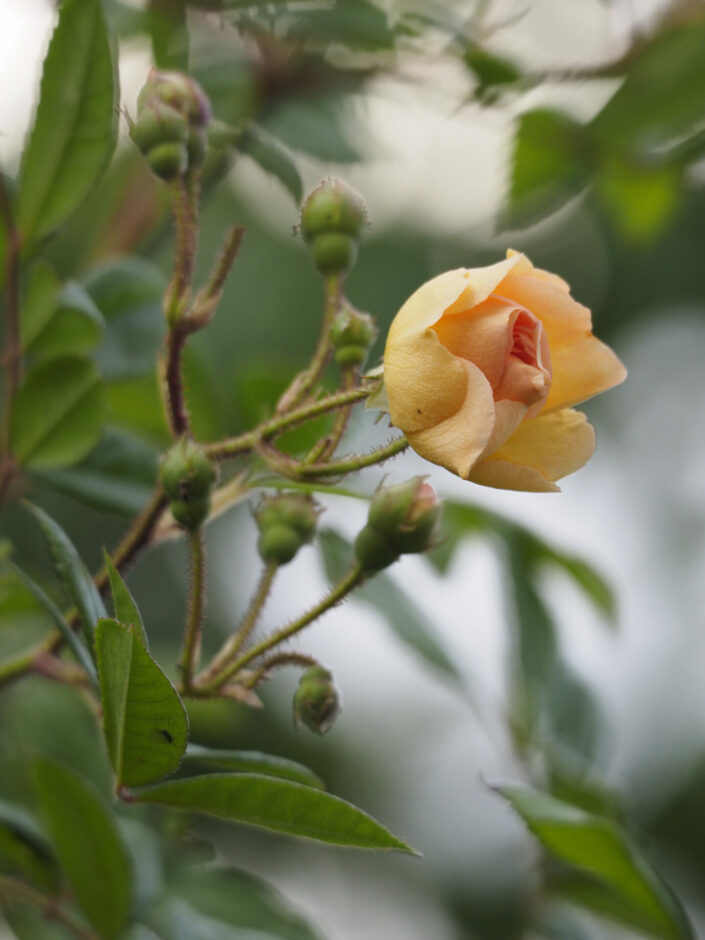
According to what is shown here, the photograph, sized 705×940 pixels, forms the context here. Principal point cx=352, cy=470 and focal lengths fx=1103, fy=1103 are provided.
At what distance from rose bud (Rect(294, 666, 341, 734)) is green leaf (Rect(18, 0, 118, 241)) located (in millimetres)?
483

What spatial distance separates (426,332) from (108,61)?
0.41 metres

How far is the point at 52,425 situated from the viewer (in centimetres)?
108

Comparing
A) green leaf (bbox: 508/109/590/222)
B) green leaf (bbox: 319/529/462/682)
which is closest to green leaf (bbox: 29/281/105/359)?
green leaf (bbox: 319/529/462/682)

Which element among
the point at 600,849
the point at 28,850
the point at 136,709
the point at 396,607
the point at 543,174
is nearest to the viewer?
the point at 136,709

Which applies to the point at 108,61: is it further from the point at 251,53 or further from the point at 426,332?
the point at 251,53

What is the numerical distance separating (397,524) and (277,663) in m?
0.15

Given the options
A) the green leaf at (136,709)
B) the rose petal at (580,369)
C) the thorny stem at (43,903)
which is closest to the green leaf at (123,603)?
the green leaf at (136,709)

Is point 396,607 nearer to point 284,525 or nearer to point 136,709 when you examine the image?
point 284,525

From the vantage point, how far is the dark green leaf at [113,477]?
3.73ft

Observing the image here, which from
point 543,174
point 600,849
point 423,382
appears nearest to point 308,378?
point 423,382

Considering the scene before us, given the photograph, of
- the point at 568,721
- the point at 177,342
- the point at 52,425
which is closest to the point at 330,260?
the point at 177,342

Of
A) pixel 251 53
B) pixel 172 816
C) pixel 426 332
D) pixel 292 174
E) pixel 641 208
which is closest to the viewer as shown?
pixel 426 332

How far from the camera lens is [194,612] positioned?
32.3 inches

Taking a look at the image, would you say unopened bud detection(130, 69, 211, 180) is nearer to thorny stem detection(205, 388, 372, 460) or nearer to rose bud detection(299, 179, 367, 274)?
rose bud detection(299, 179, 367, 274)
